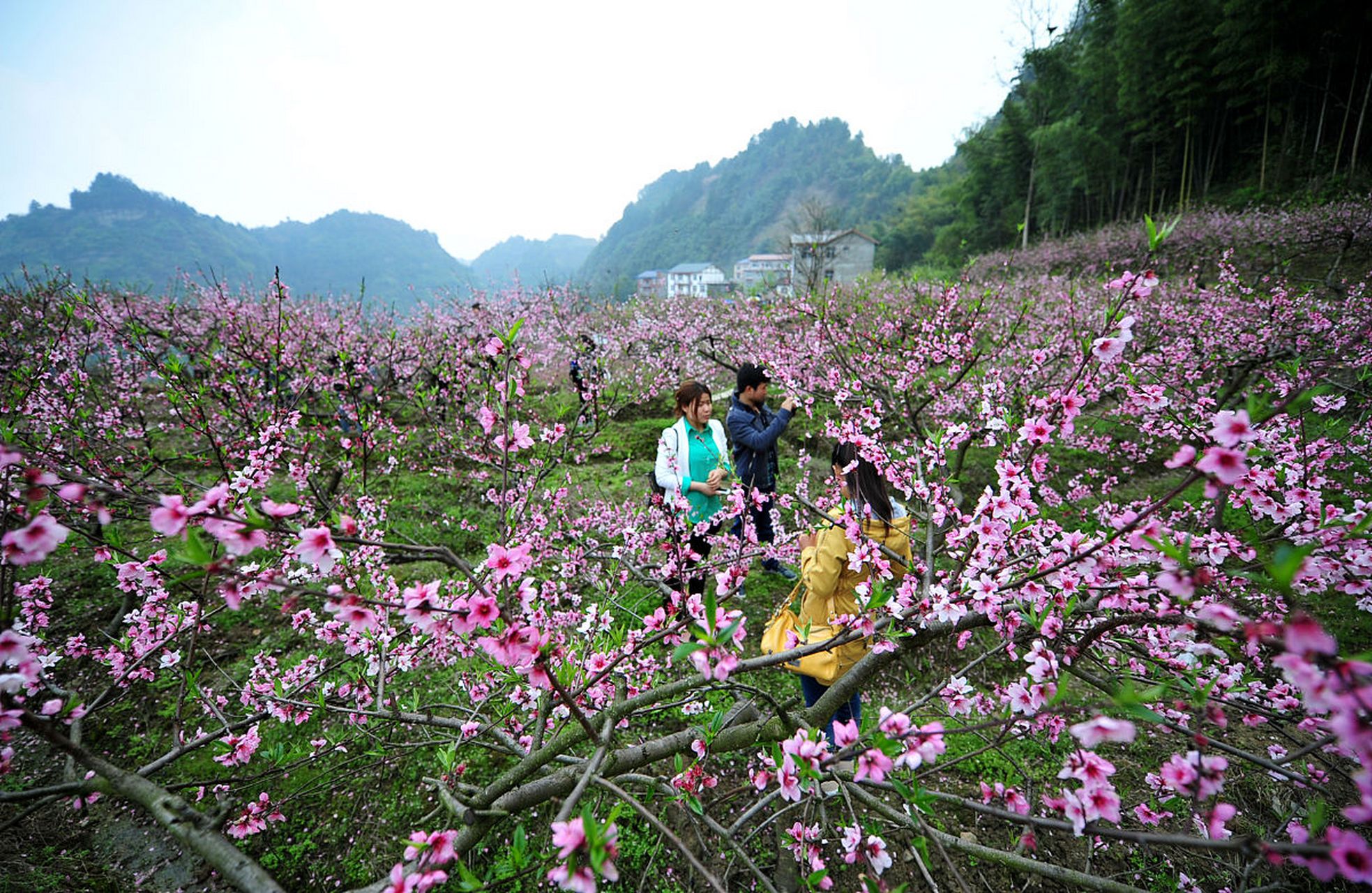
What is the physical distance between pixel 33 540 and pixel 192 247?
96.1 meters

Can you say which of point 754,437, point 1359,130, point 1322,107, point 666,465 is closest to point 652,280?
point 1322,107

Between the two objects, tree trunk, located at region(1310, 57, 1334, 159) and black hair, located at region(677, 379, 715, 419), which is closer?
black hair, located at region(677, 379, 715, 419)

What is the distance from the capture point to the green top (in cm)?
445

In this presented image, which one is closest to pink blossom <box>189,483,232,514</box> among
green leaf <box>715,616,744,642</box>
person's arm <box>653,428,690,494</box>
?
green leaf <box>715,616,744,642</box>

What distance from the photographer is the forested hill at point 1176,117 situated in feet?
55.4

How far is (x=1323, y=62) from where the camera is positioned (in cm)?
1720

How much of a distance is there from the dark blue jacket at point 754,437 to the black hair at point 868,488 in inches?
68.8

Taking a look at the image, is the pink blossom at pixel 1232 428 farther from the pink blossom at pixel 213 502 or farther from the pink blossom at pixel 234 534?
Answer: the pink blossom at pixel 213 502

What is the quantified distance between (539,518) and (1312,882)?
5.31 meters

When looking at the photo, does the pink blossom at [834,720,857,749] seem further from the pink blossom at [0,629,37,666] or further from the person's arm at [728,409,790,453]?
the person's arm at [728,409,790,453]

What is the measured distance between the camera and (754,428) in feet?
15.8

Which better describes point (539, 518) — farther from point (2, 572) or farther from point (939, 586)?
point (939, 586)

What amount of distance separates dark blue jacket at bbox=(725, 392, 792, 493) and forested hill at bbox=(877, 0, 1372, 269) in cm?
1897

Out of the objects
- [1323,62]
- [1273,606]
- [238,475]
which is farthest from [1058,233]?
[238,475]
